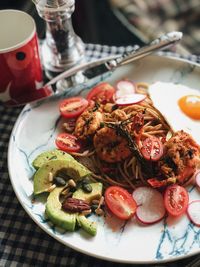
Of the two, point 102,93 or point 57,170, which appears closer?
point 57,170

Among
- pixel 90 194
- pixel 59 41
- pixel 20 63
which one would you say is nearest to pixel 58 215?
pixel 90 194

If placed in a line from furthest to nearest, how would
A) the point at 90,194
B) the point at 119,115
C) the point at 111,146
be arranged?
the point at 119,115 → the point at 111,146 → the point at 90,194

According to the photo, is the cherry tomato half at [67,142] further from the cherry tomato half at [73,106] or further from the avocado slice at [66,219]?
the avocado slice at [66,219]

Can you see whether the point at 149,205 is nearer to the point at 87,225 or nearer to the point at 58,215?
the point at 87,225

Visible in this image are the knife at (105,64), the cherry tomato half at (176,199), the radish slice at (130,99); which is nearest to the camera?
the cherry tomato half at (176,199)

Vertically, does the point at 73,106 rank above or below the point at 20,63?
below

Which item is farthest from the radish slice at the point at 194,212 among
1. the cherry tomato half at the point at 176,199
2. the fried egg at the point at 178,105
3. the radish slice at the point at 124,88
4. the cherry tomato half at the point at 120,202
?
the radish slice at the point at 124,88
